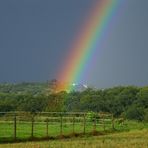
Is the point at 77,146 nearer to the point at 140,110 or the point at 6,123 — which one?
the point at 6,123

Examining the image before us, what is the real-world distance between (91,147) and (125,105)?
82379 millimetres

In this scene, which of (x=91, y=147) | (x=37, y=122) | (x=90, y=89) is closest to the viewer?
(x=91, y=147)

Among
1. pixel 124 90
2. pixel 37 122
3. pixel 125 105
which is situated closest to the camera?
pixel 37 122

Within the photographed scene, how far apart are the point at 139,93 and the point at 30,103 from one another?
26.1 meters

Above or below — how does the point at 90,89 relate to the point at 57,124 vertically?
above

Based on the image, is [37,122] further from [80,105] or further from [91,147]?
[80,105]

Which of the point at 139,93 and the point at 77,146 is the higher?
the point at 139,93

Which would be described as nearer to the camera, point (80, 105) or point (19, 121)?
point (19, 121)

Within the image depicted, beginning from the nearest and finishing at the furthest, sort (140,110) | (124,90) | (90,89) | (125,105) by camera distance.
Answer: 1. (140,110)
2. (125,105)
3. (124,90)
4. (90,89)

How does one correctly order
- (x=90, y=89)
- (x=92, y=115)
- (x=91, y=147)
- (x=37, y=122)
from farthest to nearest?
(x=90, y=89) → (x=92, y=115) → (x=37, y=122) → (x=91, y=147)

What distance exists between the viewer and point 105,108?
106 m

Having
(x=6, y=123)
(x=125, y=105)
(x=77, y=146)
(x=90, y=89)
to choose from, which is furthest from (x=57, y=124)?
(x=90, y=89)

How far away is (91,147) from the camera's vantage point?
23.7 meters

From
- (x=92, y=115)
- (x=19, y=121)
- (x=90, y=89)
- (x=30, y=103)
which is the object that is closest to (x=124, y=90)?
(x=90, y=89)
